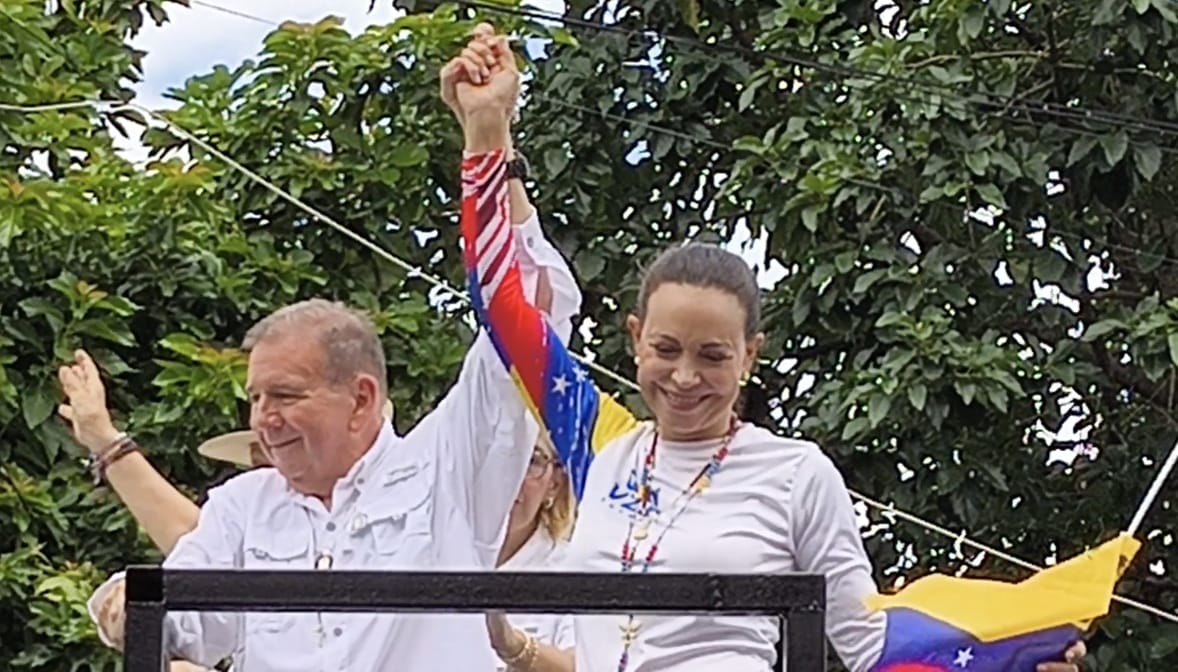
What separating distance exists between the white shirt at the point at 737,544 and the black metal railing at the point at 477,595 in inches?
24.6

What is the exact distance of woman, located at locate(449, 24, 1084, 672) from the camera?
7.08 ft

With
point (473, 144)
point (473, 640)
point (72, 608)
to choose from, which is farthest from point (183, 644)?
point (72, 608)

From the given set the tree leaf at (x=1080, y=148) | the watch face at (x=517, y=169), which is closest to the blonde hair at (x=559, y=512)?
the watch face at (x=517, y=169)

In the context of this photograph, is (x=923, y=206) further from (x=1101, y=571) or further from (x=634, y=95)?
(x=1101, y=571)

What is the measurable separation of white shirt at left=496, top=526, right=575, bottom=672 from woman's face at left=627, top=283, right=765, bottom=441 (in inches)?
8.9

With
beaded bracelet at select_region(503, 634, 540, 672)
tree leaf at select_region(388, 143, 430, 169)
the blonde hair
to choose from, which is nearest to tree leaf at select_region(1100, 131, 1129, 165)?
tree leaf at select_region(388, 143, 430, 169)

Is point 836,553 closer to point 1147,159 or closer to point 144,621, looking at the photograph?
point 144,621

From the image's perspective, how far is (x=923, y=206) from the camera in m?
5.19

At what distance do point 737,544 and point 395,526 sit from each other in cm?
36

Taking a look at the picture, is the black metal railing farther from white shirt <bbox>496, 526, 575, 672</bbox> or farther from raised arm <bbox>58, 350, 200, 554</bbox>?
raised arm <bbox>58, 350, 200, 554</bbox>

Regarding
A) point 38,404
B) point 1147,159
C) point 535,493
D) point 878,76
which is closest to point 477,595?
point 535,493

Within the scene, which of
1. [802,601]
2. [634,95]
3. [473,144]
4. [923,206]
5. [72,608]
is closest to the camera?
[802,601]

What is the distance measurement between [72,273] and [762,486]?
3322 mm

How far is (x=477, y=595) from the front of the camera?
155 centimetres
